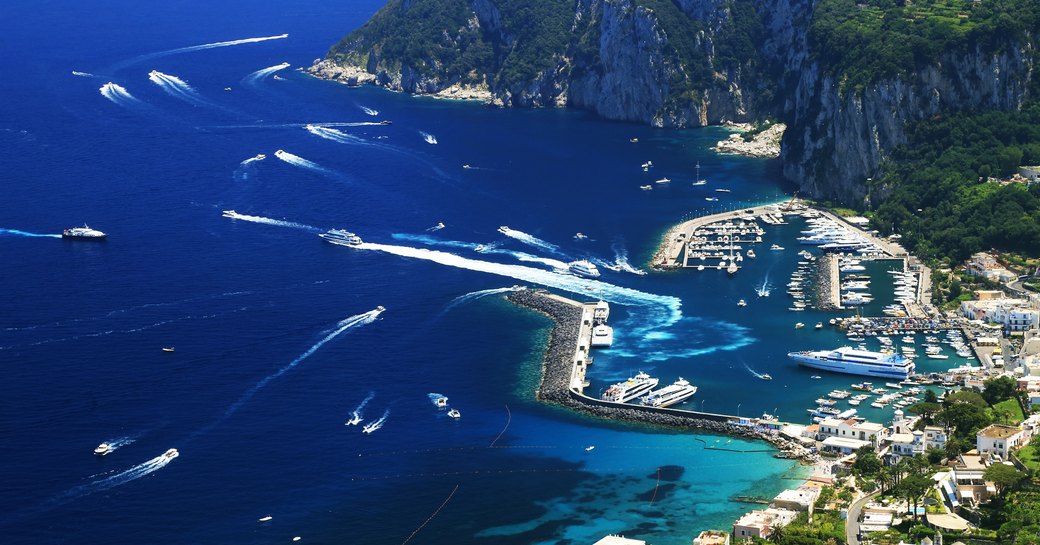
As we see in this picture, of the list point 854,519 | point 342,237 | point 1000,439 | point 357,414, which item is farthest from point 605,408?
point 342,237

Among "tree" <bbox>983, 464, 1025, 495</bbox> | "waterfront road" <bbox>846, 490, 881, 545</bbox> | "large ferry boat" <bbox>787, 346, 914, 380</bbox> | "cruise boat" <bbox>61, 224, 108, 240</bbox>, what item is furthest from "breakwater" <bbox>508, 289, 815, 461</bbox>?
"cruise boat" <bbox>61, 224, 108, 240</bbox>

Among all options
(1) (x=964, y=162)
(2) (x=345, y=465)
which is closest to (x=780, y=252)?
(1) (x=964, y=162)

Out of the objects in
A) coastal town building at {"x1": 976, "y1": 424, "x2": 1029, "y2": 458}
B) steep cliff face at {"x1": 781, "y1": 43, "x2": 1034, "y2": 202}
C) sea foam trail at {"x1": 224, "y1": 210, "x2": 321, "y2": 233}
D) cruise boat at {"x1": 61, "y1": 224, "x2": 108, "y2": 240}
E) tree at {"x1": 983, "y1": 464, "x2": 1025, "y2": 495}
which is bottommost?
coastal town building at {"x1": 976, "y1": 424, "x2": 1029, "y2": 458}

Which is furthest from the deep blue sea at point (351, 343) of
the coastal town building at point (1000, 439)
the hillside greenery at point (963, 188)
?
the hillside greenery at point (963, 188)

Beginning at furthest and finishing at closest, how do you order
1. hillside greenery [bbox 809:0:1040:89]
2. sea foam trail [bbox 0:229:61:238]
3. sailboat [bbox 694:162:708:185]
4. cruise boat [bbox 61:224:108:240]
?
sailboat [bbox 694:162:708:185] < hillside greenery [bbox 809:0:1040:89] < sea foam trail [bbox 0:229:61:238] < cruise boat [bbox 61:224:108:240]

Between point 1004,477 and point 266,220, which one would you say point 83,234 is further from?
point 1004,477

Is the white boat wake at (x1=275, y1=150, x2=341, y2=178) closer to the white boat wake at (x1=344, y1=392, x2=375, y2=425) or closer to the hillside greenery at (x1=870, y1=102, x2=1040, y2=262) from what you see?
the hillside greenery at (x1=870, y1=102, x2=1040, y2=262)

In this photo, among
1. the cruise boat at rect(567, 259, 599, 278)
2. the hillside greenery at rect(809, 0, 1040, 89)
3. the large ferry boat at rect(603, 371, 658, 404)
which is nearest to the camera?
the large ferry boat at rect(603, 371, 658, 404)
